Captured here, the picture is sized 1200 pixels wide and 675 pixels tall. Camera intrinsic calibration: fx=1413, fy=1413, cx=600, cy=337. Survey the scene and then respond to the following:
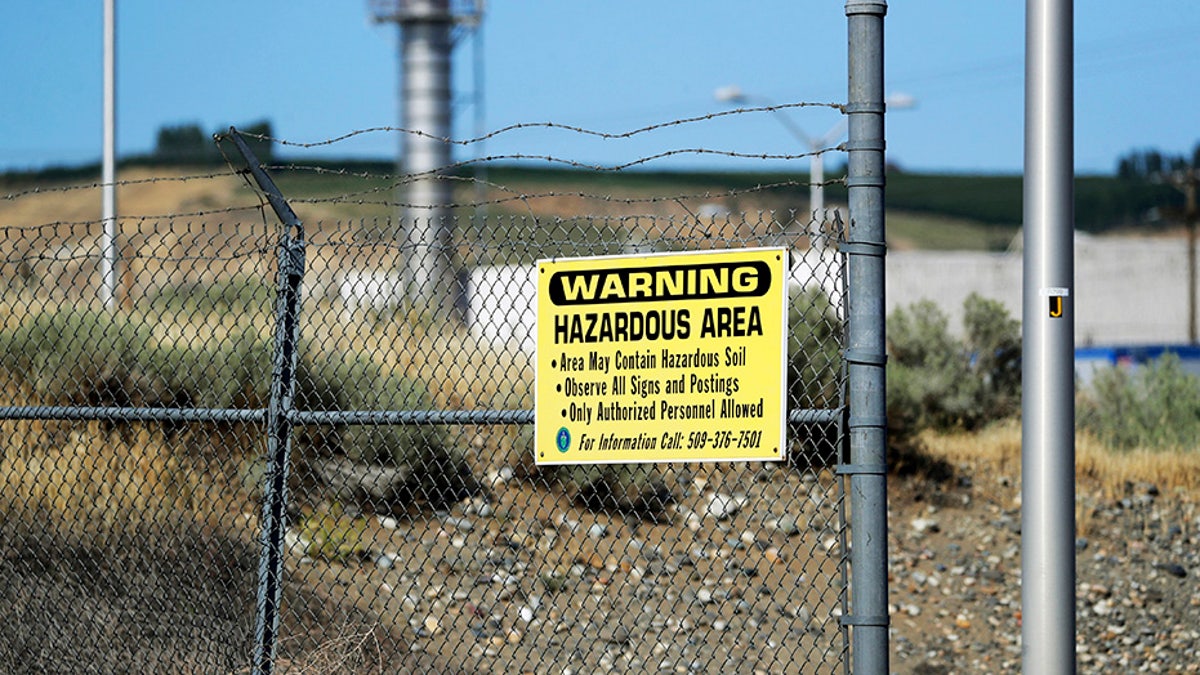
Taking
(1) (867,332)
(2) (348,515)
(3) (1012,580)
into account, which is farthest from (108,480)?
(3) (1012,580)

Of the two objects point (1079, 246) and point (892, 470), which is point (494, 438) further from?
point (1079, 246)

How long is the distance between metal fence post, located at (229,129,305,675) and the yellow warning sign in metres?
1.09

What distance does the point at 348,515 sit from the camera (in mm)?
9172

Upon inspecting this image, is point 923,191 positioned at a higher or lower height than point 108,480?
higher

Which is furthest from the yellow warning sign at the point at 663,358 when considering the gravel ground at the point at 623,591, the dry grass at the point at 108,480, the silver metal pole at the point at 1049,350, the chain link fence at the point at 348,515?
the dry grass at the point at 108,480

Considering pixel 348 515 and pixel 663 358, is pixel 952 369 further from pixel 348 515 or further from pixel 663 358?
pixel 663 358

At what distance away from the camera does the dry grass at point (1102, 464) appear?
12758mm

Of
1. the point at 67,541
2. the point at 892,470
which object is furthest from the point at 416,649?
the point at 892,470

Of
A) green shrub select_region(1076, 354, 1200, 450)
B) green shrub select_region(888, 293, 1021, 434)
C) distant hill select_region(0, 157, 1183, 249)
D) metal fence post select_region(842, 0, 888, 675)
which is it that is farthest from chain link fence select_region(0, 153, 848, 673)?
distant hill select_region(0, 157, 1183, 249)

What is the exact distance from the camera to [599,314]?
436 centimetres

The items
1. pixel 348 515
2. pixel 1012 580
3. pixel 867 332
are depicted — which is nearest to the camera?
pixel 867 332

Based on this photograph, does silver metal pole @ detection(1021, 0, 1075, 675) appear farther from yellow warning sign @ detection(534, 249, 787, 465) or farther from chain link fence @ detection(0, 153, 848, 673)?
yellow warning sign @ detection(534, 249, 787, 465)

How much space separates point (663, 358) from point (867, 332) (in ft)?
2.03

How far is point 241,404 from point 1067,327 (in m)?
6.86
